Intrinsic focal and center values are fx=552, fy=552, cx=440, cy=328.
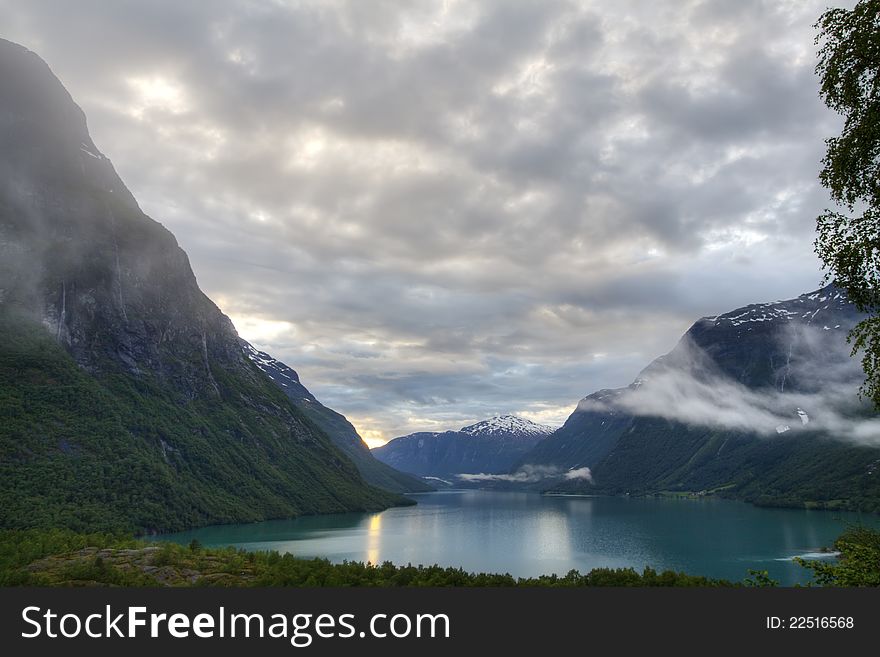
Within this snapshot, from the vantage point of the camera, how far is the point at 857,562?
16.1 meters

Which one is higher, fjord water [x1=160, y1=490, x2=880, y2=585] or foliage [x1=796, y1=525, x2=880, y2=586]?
foliage [x1=796, y1=525, x2=880, y2=586]

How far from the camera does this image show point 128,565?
35.6 metres

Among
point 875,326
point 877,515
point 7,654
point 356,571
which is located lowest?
point 877,515

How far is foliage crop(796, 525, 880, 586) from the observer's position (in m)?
15.6

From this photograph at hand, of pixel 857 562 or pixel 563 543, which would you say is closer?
pixel 857 562

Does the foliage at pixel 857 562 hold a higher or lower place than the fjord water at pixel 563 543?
higher

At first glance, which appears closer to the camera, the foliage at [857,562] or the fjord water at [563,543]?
the foliage at [857,562]

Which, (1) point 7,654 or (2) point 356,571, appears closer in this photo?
(1) point 7,654

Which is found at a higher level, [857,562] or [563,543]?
[857,562]

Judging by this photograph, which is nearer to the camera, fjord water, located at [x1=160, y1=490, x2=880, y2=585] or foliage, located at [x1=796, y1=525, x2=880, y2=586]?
foliage, located at [x1=796, y1=525, x2=880, y2=586]

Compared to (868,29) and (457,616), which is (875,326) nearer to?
(868,29)

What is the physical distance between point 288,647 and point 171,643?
9.87ft

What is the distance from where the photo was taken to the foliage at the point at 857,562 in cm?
1557

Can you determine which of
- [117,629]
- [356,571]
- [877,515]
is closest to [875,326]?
[117,629]
